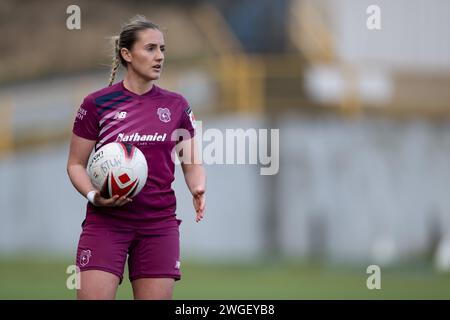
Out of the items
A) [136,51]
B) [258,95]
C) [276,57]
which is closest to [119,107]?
[136,51]

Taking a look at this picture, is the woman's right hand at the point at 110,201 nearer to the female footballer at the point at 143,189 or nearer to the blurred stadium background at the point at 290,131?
the female footballer at the point at 143,189

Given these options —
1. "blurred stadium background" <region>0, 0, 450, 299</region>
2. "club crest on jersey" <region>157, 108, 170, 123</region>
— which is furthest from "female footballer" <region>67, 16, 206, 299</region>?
"blurred stadium background" <region>0, 0, 450, 299</region>

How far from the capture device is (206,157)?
14281 millimetres

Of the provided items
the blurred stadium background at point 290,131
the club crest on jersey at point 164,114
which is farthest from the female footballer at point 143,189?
the blurred stadium background at point 290,131

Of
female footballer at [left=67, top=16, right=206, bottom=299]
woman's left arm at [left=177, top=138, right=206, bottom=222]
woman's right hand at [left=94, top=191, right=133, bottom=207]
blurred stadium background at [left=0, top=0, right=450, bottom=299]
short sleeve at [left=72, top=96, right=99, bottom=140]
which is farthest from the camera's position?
blurred stadium background at [left=0, top=0, right=450, bottom=299]

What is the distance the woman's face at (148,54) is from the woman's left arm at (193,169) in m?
0.40

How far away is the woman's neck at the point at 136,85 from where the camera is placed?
18.5 feet

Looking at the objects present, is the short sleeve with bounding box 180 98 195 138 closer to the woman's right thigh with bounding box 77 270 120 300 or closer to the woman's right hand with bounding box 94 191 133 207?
the woman's right hand with bounding box 94 191 133 207

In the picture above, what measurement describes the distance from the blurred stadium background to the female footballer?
851 centimetres

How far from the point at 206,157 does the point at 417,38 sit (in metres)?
5.78

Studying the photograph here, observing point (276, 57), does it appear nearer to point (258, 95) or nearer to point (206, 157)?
point (258, 95)

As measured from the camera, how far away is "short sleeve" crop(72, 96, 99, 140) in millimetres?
5527

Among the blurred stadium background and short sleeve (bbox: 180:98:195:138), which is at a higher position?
the blurred stadium background
